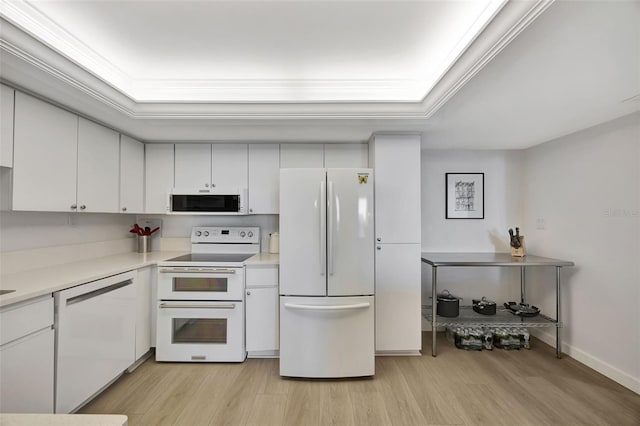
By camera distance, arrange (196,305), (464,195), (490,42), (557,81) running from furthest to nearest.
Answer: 1. (464,195)
2. (196,305)
3. (557,81)
4. (490,42)

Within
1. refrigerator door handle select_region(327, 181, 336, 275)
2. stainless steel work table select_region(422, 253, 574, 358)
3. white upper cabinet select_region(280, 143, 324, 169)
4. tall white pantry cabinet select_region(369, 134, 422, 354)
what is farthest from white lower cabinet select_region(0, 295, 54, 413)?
stainless steel work table select_region(422, 253, 574, 358)

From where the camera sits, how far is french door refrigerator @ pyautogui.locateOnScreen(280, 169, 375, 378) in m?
2.39

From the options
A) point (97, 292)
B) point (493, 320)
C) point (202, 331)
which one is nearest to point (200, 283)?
point (202, 331)

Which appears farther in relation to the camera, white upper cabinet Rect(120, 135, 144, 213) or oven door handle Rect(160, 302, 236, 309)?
white upper cabinet Rect(120, 135, 144, 213)

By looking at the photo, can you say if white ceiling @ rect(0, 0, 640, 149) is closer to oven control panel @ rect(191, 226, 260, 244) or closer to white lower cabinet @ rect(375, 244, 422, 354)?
oven control panel @ rect(191, 226, 260, 244)

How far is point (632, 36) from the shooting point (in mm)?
1369

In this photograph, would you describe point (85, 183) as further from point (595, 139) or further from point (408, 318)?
point (595, 139)

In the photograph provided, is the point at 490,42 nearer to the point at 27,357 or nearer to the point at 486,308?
the point at 486,308

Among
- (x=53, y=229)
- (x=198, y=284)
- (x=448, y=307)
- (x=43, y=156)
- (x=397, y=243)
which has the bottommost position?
(x=448, y=307)

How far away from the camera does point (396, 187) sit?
2852 millimetres

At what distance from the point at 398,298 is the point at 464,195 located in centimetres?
160

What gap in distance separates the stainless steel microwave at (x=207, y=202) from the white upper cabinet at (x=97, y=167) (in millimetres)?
540

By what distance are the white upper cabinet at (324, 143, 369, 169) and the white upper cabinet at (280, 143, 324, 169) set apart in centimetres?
8

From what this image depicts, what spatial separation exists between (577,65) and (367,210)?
1.56 m
